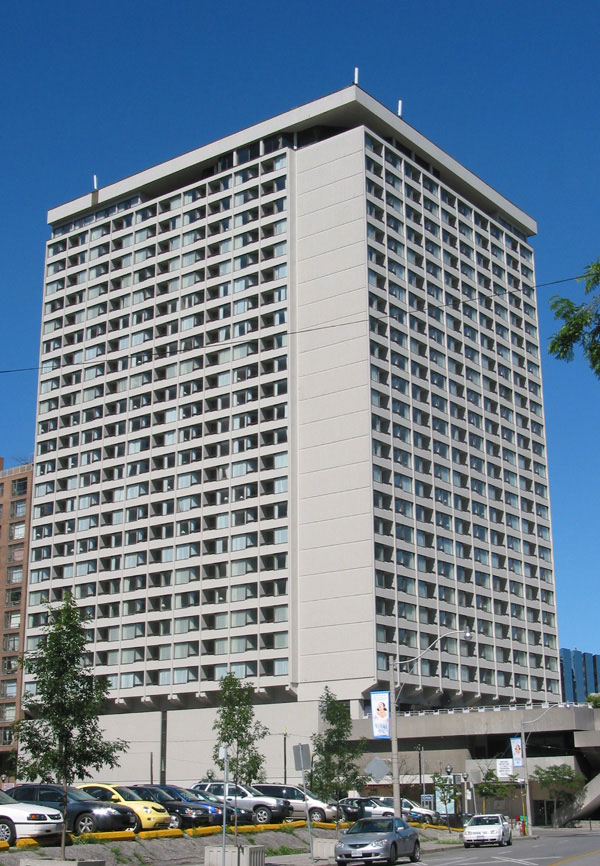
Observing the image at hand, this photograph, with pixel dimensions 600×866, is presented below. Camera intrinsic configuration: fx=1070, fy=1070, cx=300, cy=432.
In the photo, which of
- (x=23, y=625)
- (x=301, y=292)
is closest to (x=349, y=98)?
(x=301, y=292)

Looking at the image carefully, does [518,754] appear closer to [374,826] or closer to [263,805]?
[263,805]

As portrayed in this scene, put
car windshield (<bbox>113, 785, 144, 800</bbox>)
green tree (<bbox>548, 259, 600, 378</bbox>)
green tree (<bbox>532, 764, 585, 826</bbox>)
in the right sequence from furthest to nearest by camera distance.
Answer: green tree (<bbox>532, 764, 585, 826</bbox>)
car windshield (<bbox>113, 785, 144, 800</bbox>)
green tree (<bbox>548, 259, 600, 378</bbox>)

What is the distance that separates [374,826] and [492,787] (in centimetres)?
4513

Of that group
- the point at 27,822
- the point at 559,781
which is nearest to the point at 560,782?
the point at 559,781

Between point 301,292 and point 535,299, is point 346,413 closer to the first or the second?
point 301,292

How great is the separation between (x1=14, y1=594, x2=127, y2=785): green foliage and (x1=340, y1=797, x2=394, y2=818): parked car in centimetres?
2426

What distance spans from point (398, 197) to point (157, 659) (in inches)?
1946

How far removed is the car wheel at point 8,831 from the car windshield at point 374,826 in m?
11.4

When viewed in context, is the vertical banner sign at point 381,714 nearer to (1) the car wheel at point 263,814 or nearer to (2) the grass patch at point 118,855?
(1) the car wheel at point 263,814

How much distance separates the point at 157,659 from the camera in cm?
9806

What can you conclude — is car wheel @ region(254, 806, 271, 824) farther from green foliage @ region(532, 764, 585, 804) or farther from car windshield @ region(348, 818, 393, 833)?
green foliage @ region(532, 764, 585, 804)

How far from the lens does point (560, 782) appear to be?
7725cm

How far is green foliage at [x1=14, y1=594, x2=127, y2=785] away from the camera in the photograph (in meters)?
30.5

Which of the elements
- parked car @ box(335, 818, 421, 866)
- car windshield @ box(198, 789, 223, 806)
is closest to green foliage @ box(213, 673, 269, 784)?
car windshield @ box(198, 789, 223, 806)
